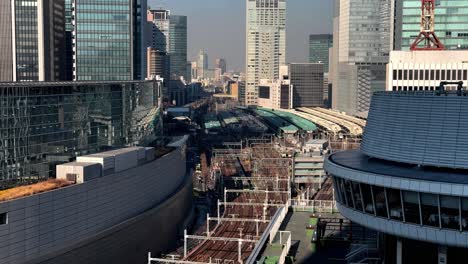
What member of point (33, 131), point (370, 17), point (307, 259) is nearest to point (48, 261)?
point (33, 131)

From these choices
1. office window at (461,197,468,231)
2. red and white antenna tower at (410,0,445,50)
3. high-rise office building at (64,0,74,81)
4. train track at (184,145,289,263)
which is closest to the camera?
office window at (461,197,468,231)

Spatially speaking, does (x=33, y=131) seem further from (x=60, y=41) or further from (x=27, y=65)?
(x=60, y=41)

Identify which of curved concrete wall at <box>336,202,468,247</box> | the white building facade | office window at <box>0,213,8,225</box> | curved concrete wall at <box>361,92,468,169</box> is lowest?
office window at <box>0,213,8,225</box>

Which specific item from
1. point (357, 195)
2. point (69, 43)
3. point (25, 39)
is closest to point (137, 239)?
point (357, 195)

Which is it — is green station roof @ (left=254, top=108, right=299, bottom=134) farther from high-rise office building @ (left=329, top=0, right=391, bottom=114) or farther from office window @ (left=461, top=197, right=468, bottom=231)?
office window @ (left=461, top=197, right=468, bottom=231)

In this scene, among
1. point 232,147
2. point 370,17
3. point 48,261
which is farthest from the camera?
point 370,17

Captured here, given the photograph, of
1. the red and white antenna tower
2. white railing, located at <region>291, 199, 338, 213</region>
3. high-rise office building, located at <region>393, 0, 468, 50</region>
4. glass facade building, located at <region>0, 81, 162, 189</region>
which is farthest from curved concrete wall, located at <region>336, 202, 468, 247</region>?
high-rise office building, located at <region>393, 0, 468, 50</region>

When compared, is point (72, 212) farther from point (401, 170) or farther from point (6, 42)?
point (6, 42)
